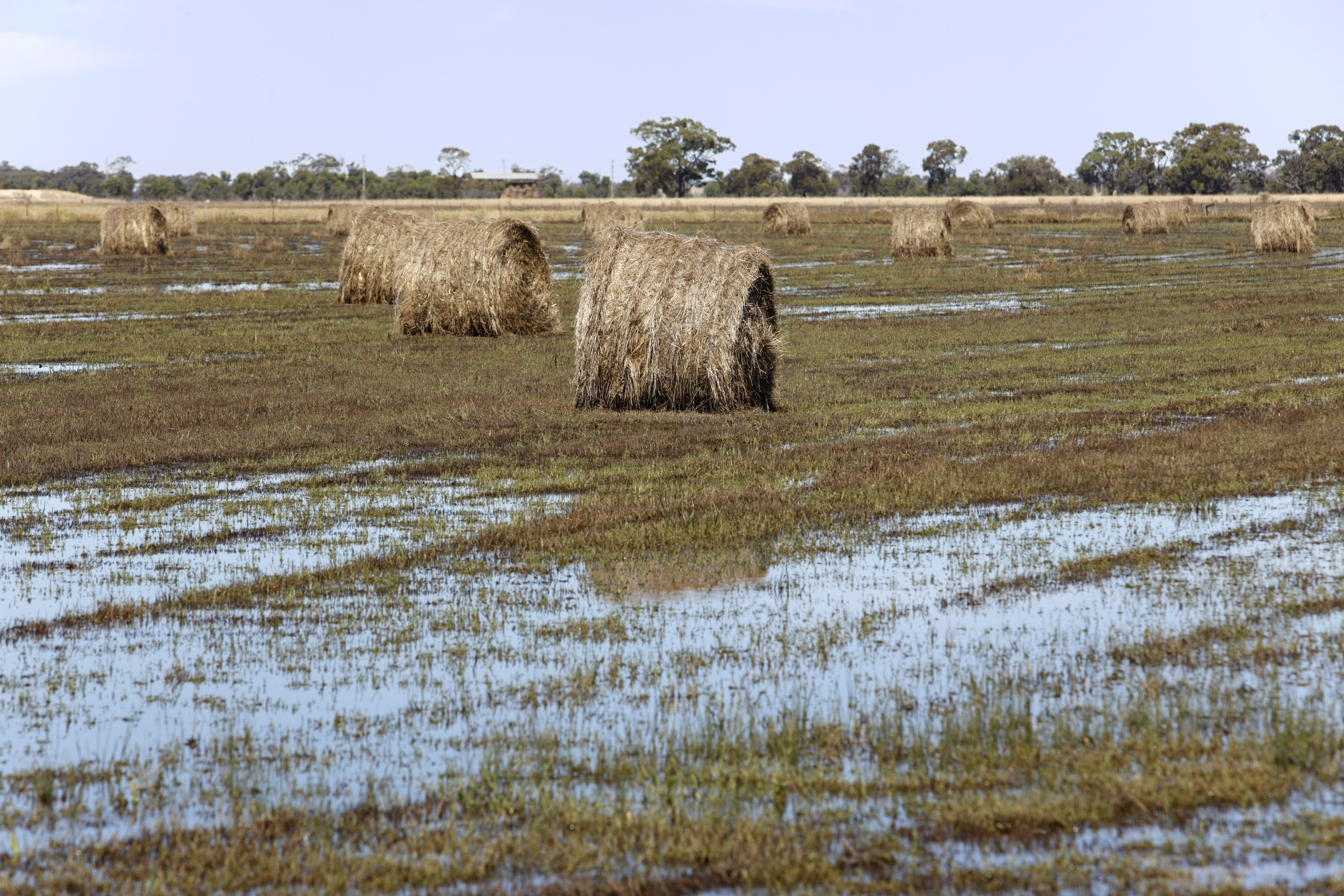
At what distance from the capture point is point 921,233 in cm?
4481

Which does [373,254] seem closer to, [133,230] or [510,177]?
[133,230]

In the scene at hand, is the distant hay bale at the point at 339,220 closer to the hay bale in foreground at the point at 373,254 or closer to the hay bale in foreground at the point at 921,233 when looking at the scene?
the hay bale in foreground at the point at 921,233

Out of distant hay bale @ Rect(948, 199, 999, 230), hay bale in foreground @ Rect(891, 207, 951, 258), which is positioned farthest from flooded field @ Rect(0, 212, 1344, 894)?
distant hay bale @ Rect(948, 199, 999, 230)

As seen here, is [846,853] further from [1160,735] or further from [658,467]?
[658,467]

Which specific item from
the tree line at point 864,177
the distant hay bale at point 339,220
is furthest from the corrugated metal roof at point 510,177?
the distant hay bale at point 339,220

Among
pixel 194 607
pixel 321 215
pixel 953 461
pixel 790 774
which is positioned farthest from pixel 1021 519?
pixel 321 215

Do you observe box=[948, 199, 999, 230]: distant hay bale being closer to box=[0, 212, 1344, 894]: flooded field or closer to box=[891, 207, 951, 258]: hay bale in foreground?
box=[891, 207, 951, 258]: hay bale in foreground

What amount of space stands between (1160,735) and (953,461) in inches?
253

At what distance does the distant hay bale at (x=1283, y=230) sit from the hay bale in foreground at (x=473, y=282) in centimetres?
3029

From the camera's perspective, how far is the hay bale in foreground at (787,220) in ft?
207

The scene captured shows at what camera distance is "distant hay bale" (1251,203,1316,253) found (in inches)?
1784

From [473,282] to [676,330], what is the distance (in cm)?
875

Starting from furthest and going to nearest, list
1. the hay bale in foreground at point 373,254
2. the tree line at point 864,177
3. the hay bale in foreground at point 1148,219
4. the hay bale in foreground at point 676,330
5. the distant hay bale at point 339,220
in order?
the tree line at point 864,177 → the hay bale in foreground at point 1148,219 → the distant hay bale at point 339,220 → the hay bale in foreground at point 373,254 → the hay bale in foreground at point 676,330

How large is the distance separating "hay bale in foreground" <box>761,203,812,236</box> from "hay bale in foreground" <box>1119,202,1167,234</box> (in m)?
13.9
